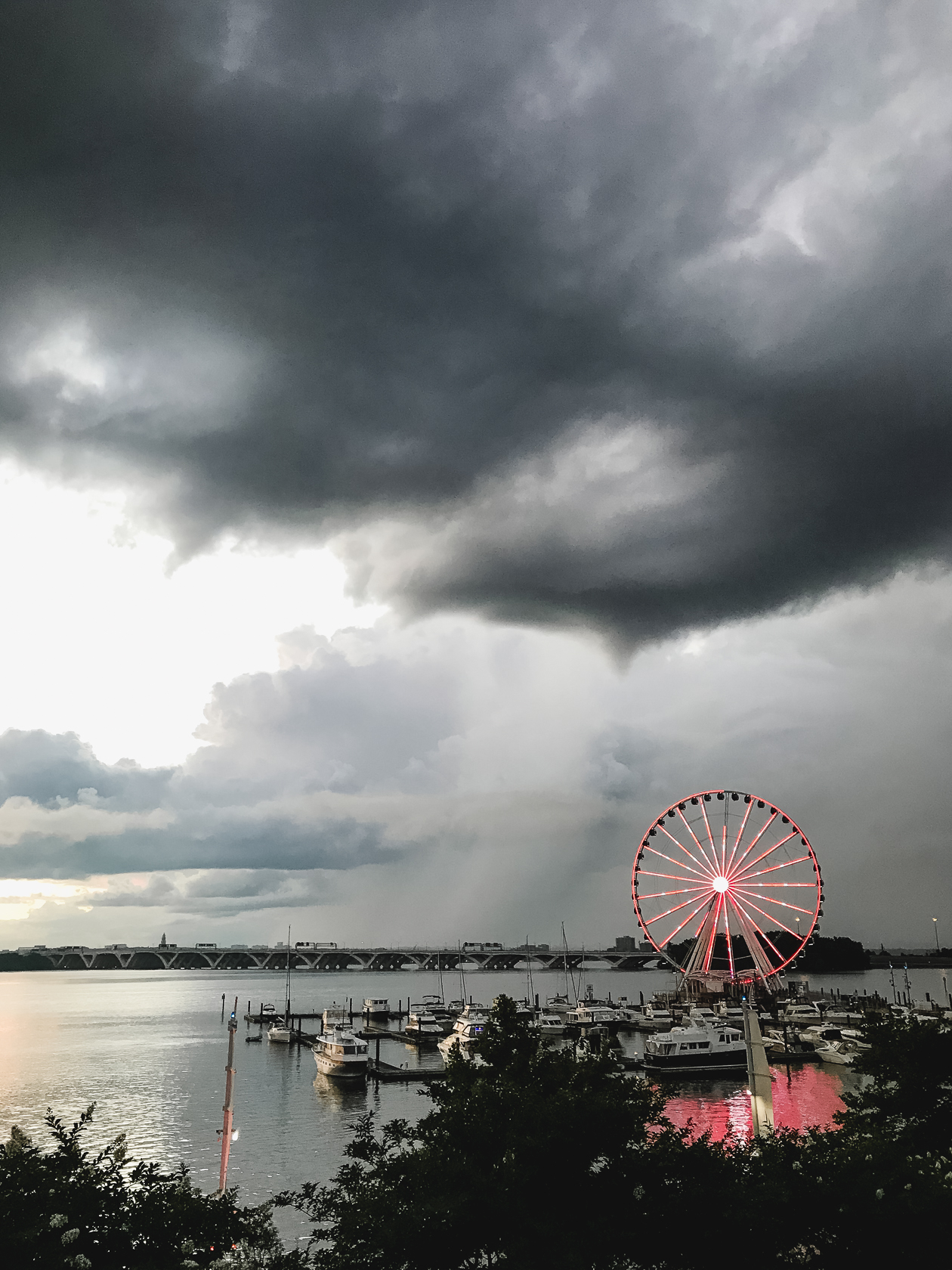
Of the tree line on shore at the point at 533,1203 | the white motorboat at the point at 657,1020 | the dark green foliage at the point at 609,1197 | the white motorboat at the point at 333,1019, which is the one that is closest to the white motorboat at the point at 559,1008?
the white motorboat at the point at 657,1020

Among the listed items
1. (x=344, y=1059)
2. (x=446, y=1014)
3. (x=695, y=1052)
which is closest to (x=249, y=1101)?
(x=344, y=1059)

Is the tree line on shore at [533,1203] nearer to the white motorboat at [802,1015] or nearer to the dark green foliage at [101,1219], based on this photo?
the dark green foliage at [101,1219]

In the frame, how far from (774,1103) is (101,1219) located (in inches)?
2649

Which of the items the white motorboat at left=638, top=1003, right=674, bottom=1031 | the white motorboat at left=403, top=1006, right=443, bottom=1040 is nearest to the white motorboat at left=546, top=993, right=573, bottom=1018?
the white motorboat at left=638, top=1003, right=674, bottom=1031

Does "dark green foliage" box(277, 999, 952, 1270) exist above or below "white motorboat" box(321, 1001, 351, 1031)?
above

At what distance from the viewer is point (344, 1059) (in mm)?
83250

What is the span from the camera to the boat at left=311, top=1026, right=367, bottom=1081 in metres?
82.8

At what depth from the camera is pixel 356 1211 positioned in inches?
778

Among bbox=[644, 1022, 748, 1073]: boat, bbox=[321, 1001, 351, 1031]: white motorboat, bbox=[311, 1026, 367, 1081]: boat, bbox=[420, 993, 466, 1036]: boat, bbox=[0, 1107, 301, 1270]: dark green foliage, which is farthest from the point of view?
bbox=[420, 993, 466, 1036]: boat

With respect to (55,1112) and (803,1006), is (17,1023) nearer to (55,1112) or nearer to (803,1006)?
(55,1112)

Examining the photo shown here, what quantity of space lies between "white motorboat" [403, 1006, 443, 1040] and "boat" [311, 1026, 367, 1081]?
105 feet

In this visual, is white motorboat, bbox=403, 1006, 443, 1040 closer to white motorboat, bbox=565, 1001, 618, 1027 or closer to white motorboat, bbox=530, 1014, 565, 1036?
white motorboat, bbox=530, 1014, 565, 1036

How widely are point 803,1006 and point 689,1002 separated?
17.6 meters

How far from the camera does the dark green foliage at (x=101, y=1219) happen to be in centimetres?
1541
